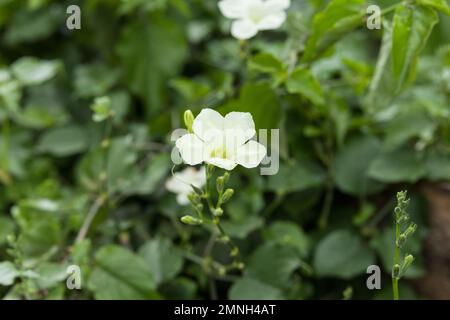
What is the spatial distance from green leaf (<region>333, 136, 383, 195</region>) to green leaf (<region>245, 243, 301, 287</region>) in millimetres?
193

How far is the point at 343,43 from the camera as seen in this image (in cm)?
139

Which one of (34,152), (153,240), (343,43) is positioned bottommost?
(153,240)

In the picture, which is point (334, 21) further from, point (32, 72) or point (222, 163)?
point (32, 72)

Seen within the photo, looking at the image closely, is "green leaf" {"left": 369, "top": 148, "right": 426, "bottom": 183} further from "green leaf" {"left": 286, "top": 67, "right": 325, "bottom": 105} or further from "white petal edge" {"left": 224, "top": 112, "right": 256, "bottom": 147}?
"white petal edge" {"left": 224, "top": 112, "right": 256, "bottom": 147}

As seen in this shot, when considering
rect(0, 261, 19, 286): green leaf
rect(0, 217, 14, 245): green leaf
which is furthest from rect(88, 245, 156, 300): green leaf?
rect(0, 217, 14, 245): green leaf

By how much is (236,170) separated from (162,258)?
0.23m

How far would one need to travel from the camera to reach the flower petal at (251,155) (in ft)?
2.45

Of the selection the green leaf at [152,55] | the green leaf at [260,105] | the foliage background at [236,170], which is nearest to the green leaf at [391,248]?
the foliage background at [236,170]

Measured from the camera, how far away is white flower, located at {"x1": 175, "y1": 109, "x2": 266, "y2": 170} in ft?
2.43

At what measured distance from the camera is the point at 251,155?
2.46 feet

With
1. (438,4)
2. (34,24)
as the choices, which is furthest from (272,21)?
(34,24)

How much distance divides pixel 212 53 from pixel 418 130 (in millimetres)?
526
